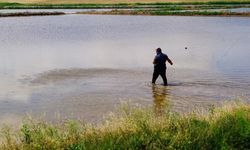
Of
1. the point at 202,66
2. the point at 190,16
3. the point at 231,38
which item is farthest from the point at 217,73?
the point at 190,16

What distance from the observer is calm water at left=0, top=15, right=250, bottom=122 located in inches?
684

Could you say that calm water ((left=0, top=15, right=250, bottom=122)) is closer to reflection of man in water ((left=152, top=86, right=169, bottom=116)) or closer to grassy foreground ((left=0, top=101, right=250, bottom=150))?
reflection of man in water ((left=152, top=86, right=169, bottom=116))

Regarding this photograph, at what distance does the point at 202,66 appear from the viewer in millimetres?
25062

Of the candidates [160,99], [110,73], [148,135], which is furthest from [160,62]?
[148,135]

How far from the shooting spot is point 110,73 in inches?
926

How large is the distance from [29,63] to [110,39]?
41.7 feet

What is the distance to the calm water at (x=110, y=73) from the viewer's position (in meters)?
17.4

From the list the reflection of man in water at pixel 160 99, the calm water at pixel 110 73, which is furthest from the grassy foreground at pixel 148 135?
the calm water at pixel 110 73

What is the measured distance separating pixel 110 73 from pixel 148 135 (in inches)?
528

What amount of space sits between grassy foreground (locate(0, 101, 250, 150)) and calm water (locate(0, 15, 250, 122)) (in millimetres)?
4551

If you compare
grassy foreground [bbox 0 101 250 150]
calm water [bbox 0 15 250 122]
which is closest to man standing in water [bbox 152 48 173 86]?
calm water [bbox 0 15 250 122]

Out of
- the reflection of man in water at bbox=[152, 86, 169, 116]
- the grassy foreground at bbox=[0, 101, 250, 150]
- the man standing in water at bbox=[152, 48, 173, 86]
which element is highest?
the man standing in water at bbox=[152, 48, 173, 86]

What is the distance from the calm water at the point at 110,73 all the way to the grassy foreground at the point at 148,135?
14.9 feet

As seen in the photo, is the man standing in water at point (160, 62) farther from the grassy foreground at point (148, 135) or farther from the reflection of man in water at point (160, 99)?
the grassy foreground at point (148, 135)
